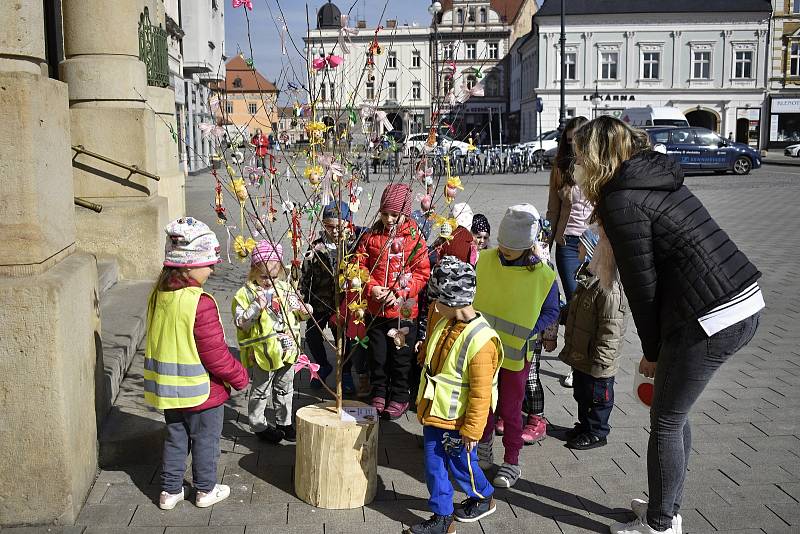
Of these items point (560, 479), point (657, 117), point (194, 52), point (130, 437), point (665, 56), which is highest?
point (665, 56)

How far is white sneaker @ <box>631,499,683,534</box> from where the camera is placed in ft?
12.8

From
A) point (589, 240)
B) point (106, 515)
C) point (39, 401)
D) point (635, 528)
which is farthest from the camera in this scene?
point (589, 240)

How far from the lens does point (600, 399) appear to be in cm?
507

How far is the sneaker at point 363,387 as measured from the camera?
240 inches

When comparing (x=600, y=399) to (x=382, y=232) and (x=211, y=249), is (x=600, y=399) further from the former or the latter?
(x=211, y=249)

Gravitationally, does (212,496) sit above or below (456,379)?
below

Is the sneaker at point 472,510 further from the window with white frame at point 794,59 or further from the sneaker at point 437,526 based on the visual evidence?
the window with white frame at point 794,59

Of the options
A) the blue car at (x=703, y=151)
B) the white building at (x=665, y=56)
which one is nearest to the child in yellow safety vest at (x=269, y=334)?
the blue car at (x=703, y=151)

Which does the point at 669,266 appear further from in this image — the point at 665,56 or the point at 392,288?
the point at 665,56

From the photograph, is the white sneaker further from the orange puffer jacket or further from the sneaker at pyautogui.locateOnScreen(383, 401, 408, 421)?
the sneaker at pyautogui.locateOnScreen(383, 401, 408, 421)

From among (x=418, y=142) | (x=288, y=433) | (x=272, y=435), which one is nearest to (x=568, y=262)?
(x=418, y=142)

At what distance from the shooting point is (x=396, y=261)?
5242 millimetres

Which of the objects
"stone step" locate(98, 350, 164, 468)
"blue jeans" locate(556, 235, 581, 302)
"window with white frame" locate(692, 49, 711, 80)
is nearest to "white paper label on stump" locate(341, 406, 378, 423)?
"stone step" locate(98, 350, 164, 468)

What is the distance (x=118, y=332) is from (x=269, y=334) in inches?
60.8
